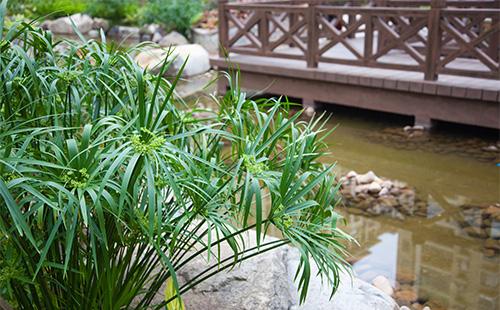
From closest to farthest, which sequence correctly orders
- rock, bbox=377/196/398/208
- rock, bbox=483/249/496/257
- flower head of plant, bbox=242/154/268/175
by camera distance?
1. flower head of plant, bbox=242/154/268/175
2. rock, bbox=483/249/496/257
3. rock, bbox=377/196/398/208

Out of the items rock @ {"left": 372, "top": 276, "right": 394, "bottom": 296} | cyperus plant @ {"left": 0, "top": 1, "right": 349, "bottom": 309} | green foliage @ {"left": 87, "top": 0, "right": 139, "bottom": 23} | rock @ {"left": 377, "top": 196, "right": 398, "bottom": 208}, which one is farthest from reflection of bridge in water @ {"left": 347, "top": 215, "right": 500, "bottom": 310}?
green foliage @ {"left": 87, "top": 0, "right": 139, "bottom": 23}

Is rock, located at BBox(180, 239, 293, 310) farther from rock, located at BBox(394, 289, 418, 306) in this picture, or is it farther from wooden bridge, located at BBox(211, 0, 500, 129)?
wooden bridge, located at BBox(211, 0, 500, 129)

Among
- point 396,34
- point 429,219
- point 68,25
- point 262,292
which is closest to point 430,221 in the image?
point 429,219

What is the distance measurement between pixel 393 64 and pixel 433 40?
51cm

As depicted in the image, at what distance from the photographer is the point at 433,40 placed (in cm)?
631

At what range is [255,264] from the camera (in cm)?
267

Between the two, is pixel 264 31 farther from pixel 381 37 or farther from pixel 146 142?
pixel 146 142

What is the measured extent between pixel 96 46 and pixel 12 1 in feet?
13.9

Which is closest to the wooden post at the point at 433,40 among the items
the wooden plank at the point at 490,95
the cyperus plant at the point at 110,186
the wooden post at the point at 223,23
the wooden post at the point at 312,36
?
the wooden plank at the point at 490,95

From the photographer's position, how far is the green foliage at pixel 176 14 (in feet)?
42.2

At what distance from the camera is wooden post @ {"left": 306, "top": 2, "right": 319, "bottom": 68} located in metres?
7.22

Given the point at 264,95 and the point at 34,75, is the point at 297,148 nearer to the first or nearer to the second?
the point at 34,75

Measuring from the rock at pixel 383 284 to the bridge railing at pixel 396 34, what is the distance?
3236 mm

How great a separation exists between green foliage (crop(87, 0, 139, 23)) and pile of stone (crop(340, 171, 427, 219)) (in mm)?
10556
